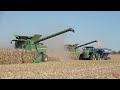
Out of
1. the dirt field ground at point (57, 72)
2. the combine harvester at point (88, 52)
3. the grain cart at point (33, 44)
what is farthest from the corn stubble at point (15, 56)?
the combine harvester at point (88, 52)

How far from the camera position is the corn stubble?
78.0 ft

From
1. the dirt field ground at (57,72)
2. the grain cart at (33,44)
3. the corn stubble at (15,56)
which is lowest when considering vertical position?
the dirt field ground at (57,72)

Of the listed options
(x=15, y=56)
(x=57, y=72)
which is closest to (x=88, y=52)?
(x=15, y=56)

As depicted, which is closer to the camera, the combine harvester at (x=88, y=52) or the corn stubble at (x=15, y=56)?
the corn stubble at (x=15, y=56)

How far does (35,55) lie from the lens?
2558 centimetres

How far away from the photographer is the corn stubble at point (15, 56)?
23759 mm

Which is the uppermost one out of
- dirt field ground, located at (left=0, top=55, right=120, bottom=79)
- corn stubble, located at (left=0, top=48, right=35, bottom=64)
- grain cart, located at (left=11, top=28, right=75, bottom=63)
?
grain cart, located at (left=11, top=28, right=75, bottom=63)

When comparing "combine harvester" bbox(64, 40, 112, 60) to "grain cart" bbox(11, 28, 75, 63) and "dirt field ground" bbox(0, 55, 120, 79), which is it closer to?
"grain cart" bbox(11, 28, 75, 63)

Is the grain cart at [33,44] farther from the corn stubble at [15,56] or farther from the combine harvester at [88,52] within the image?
the combine harvester at [88,52]

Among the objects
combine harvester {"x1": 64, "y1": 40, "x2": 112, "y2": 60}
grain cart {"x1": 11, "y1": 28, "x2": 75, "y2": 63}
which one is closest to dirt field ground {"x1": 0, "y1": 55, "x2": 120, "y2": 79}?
grain cart {"x1": 11, "y1": 28, "x2": 75, "y2": 63}

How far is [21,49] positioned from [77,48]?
476 inches
